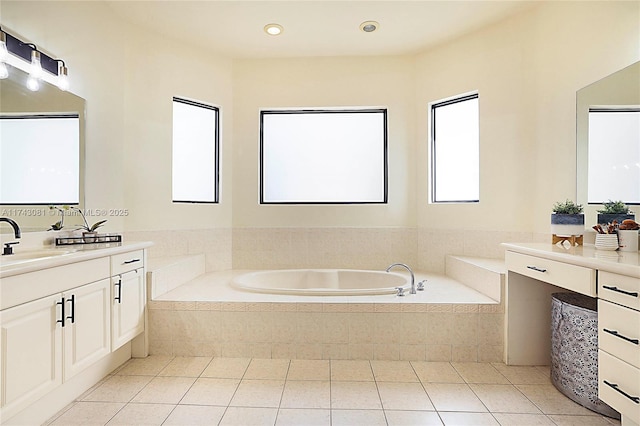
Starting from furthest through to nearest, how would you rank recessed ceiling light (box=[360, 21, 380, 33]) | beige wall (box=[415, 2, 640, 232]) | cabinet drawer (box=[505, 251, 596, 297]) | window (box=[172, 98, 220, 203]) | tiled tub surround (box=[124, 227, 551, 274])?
tiled tub surround (box=[124, 227, 551, 274]) → window (box=[172, 98, 220, 203]) → recessed ceiling light (box=[360, 21, 380, 33]) → beige wall (box=[415, 2, 640, 232]) → cabinet drawer (box=[505, 251, 596, 297])

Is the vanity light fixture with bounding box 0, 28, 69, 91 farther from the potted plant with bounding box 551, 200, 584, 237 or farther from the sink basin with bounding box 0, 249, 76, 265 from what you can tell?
the potted plant with bounding box 551, 200, 584, 237

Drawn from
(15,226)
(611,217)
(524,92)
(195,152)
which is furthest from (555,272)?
(195,152)

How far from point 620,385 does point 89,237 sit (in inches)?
120

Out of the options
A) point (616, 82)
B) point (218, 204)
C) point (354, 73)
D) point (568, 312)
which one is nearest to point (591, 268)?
point (568, 312)

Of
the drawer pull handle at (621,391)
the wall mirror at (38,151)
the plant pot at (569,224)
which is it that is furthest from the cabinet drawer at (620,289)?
the wall mirror at (38,151)

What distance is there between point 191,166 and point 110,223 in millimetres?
1009

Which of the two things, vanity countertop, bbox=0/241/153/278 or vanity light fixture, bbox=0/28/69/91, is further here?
vanity light fixture, bbox=0/28/69/91

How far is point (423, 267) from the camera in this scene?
12.2 feet

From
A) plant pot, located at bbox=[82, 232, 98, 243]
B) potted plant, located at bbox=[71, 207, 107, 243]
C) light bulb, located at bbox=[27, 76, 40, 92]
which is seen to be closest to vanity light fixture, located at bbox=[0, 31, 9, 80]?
Answer: light bulb, located at bbox=[27, 76, 40, 92]

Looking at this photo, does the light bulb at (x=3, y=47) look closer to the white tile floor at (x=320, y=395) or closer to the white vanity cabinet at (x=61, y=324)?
the white vanity cabinet at (x=61, y=324)

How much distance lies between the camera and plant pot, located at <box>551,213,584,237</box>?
2264 millimetres

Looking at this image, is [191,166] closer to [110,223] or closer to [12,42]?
[110,223]

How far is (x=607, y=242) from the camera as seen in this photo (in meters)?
2.04

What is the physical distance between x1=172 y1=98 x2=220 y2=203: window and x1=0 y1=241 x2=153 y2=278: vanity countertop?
1.15 m
